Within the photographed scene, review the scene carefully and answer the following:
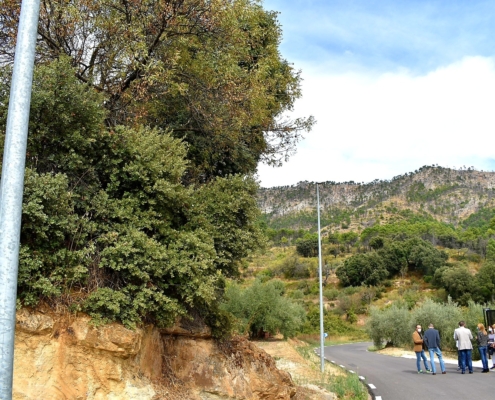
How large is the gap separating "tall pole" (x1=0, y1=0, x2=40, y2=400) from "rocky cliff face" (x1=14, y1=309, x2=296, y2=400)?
9.74 feet

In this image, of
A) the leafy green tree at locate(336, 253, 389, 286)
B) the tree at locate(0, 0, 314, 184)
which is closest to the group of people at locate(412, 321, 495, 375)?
the tree at locate(0, 0, 314, 184)

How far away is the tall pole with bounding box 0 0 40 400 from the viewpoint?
3.62 m

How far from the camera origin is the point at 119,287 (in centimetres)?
743

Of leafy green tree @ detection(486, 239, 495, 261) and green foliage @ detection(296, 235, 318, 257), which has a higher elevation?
green foliage @ detection(296, 235, 318, 257)

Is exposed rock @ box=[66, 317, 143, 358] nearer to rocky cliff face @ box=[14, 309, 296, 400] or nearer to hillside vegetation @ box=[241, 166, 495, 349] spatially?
rocky cliff face @ box=[14, 309, 296, 400]

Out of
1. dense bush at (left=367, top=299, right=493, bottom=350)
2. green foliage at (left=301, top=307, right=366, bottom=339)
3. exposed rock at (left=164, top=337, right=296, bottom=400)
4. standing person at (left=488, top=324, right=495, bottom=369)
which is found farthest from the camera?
green foliage at (left=301, top=307, right=366, bottom=339)

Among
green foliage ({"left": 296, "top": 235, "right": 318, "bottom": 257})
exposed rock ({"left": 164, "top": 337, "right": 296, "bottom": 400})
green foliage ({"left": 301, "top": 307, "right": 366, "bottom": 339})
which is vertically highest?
green foliage ({"left": 296, "top": 235, "right": 318, "bottom": 257})

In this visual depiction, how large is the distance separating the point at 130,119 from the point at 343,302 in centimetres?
6996

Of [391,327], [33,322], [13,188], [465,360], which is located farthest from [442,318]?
[13,188]

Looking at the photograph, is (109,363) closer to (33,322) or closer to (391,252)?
(33,322)

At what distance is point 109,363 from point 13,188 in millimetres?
3865

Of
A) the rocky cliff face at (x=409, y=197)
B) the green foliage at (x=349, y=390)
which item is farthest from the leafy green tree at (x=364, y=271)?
the green foliage at (x=349, y=390)

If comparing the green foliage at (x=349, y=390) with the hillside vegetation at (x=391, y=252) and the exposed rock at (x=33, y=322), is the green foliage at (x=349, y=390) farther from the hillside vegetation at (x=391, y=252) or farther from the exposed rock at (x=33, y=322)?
the hillside vegetation at (x=391, y=252)

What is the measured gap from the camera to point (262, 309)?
3045cm
